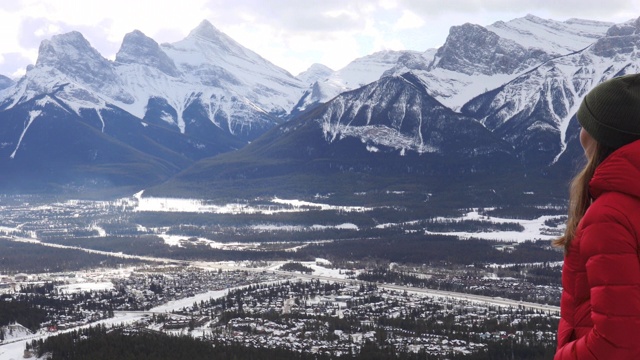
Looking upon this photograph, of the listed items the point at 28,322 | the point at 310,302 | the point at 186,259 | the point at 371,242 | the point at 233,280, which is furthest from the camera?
the point at 371,242

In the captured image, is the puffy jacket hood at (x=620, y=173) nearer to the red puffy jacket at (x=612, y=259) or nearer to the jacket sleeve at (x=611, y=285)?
the red puffy jacket at (x=612, y=259)

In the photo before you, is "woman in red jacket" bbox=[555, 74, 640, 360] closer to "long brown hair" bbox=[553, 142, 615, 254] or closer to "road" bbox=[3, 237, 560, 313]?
"long brown hair" bbox=[553, 142, 615, 254]

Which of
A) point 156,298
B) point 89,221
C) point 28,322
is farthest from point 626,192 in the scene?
point 89,221

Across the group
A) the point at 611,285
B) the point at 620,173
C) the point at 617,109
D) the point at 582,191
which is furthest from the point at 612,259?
the point at 617,109

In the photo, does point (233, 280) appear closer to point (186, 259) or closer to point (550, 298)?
point (186, 259)

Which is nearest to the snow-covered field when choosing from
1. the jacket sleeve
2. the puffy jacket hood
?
the puffy jacket hood

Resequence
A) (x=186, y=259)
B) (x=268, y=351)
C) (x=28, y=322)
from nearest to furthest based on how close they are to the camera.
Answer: (x=268, y=351)
(x=28, y=322)
(x=186, y=259)

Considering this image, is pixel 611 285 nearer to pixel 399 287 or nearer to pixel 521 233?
pixel 399 287

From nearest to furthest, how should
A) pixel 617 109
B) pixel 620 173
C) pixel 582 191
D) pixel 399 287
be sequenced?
1. pixel 620 173
2. pixel 617 109
3. pixel 582 191
4. pixel 399 287
